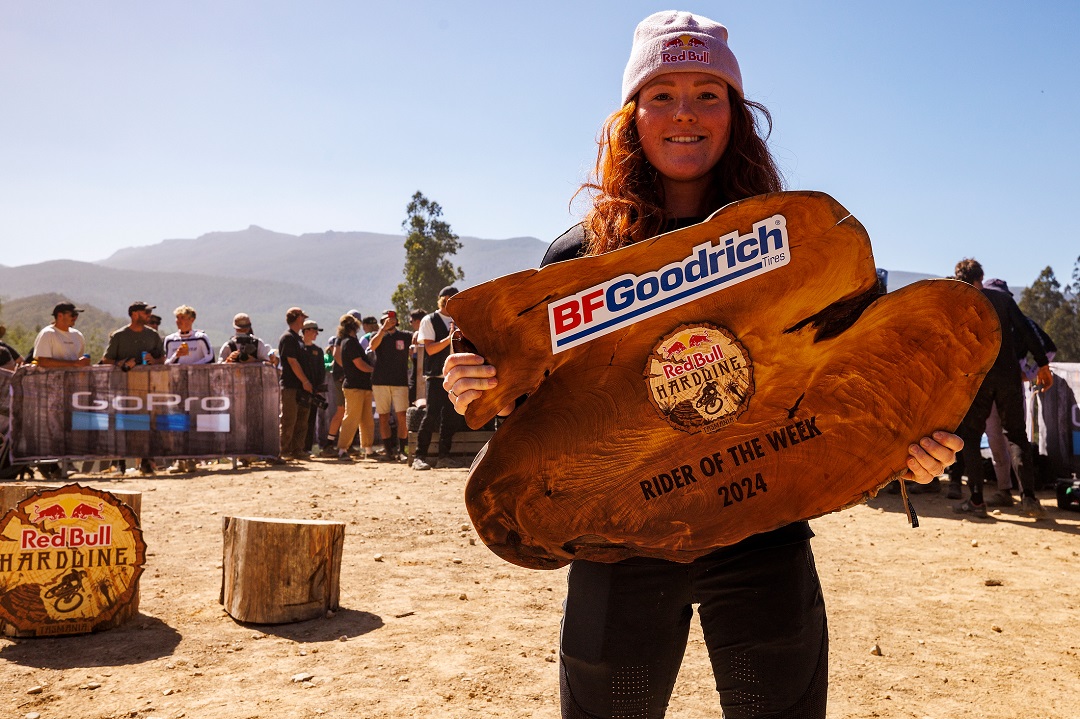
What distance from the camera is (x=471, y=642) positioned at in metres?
4.34

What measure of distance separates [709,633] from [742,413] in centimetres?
47

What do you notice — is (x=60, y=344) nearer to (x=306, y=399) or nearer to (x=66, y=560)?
(x=306, y=399)

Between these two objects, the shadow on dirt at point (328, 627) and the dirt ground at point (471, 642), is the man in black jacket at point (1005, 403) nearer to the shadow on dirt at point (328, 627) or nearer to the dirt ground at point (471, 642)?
the dirt ground at point (471, 642)

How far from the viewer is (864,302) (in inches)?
70.0

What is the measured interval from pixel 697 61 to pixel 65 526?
13.4 ft

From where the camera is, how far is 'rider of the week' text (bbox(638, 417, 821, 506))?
1.75 m

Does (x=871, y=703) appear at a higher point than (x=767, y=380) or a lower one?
lower

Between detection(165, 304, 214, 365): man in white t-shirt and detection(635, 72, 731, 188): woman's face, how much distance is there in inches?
421

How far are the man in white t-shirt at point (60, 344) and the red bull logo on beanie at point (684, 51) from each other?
10.4 meters

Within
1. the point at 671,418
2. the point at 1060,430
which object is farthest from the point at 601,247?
the point at 1060,430

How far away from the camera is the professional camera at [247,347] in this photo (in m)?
11.8

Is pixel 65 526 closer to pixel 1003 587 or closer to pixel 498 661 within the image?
pixel 498 661

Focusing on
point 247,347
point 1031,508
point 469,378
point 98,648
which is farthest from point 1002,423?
point 247,347

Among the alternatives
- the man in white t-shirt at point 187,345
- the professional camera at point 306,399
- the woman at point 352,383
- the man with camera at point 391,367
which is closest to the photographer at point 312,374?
the professional camera at point 306,399
